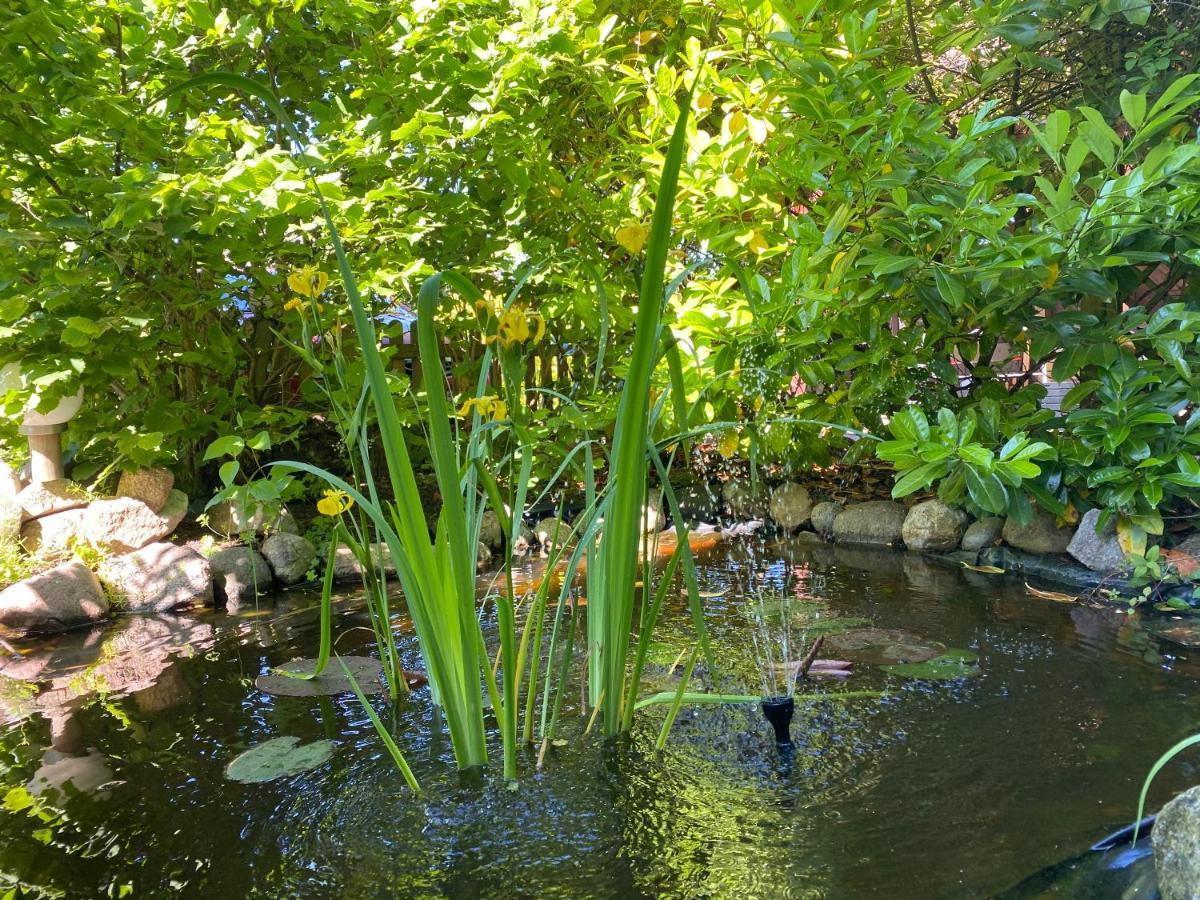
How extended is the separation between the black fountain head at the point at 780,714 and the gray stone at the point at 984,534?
8.16ft

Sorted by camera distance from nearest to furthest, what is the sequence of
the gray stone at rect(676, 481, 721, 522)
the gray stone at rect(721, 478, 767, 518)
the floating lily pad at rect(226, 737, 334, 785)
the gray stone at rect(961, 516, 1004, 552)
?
the floating lily pad at rect(226, 737, 334, 785)
the gray stone at rect(961, 516, 1004, 552)
the gray stone at rect(721, 478, 767, 518)
the gray stone at rect(676, 481, 721, 522)

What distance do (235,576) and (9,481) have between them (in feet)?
4.40

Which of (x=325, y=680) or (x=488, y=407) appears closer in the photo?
(x=488, y=407)

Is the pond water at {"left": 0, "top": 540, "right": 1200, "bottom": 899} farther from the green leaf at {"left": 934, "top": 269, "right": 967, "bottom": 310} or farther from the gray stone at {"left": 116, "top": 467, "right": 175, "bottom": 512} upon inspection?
the gray stone at {"left": 116, "top": 467, "right": 175, "bottom": 512}

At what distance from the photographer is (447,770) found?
5.41ft

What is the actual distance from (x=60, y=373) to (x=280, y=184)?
1.31 metres

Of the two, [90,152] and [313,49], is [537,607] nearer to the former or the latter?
[90,152]

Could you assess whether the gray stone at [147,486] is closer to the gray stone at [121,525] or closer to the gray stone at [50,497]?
the gray stone at [121,525]

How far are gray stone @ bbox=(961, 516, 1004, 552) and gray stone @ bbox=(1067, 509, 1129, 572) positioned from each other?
380mm

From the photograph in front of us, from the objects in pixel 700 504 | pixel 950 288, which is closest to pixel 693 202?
pixel 950 288

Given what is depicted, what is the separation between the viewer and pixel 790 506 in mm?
4859

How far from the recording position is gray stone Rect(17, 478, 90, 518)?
12.8 ft

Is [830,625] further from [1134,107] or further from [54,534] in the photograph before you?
[54,534]

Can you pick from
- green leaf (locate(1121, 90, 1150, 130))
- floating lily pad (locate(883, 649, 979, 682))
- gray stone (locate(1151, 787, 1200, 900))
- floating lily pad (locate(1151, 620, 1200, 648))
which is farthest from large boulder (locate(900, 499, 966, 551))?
gray stone (locate(1151, 787, 1200, 900))
